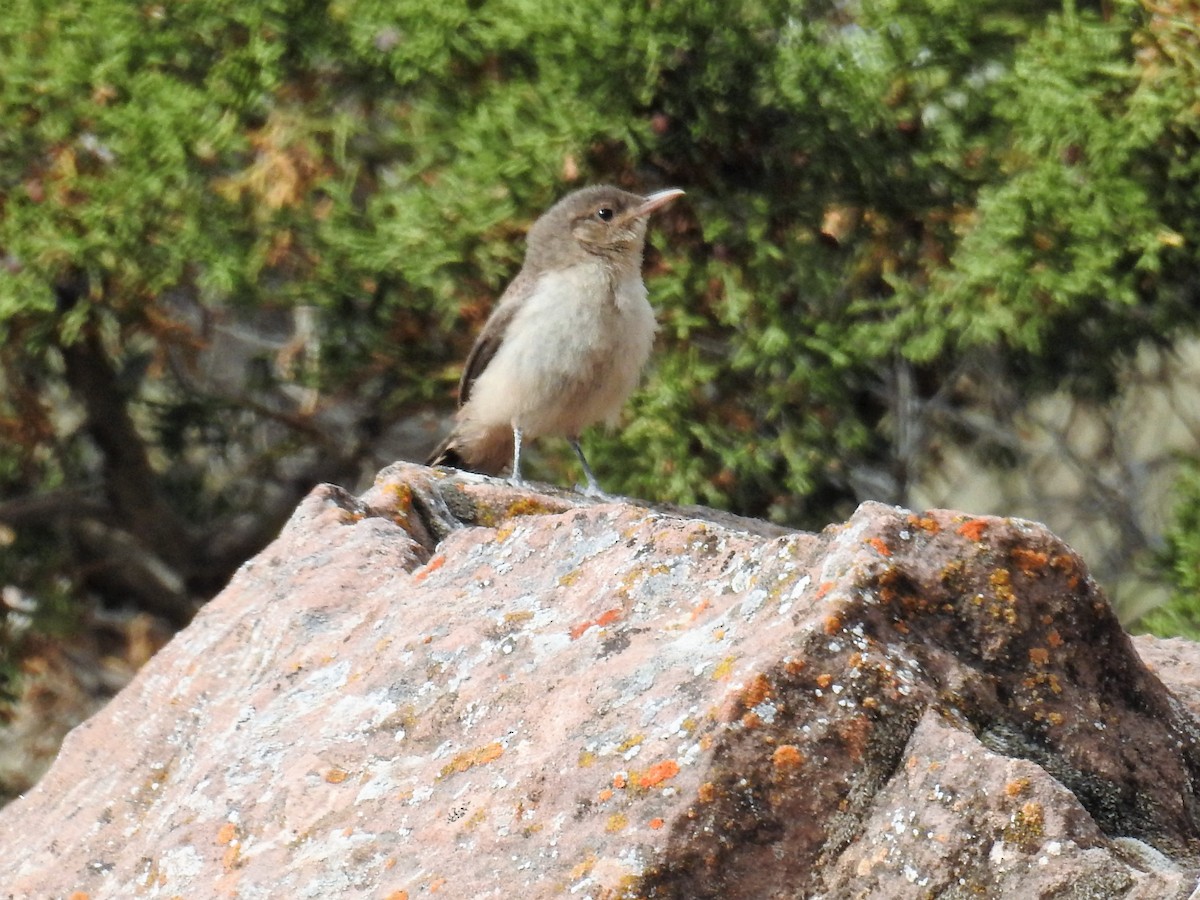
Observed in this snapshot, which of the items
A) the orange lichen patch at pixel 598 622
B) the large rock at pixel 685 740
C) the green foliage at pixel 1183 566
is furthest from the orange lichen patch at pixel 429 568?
the green foliage at pixel 1183 566

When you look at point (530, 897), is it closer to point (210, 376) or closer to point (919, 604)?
point (919, 604)

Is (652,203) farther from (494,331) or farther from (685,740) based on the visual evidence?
(685,740)

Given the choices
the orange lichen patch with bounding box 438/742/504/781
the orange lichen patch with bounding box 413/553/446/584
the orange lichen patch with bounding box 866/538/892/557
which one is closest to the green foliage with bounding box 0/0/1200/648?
the orange lichen patch with bounding box 413/553/446/584

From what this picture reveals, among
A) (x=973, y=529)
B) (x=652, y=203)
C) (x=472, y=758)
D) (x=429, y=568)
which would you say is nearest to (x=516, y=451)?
(x=652, y=203)

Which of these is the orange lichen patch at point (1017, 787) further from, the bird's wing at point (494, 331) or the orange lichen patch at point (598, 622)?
the bird's wing at point (494, 331)

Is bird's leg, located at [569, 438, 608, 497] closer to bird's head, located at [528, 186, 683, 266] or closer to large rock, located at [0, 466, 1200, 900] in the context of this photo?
bird's head, located at [528, 186, 683, 266]

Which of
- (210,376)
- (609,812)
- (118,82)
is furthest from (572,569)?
(210,376)
